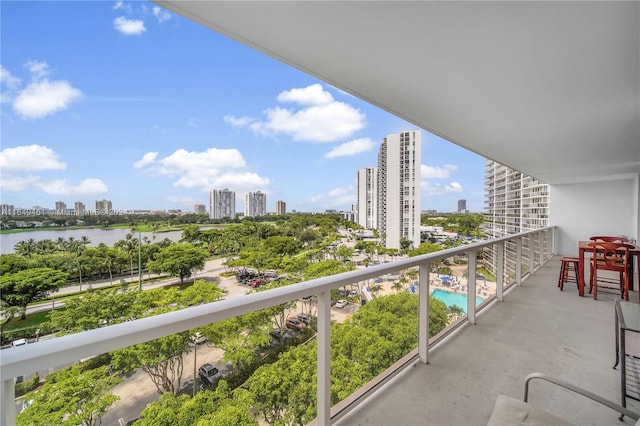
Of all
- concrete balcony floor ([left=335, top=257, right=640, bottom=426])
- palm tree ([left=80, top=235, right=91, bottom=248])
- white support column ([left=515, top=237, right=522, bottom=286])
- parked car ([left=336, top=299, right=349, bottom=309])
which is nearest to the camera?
parked car ([left=336, top=299, right=349, bottom=309])

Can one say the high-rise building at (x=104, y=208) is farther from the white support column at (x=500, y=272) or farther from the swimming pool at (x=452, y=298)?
the white support column at (x=500, y=272)

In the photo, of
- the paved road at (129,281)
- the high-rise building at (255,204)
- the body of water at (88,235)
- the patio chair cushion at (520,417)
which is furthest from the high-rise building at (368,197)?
the patio chair cushion at (520,417)

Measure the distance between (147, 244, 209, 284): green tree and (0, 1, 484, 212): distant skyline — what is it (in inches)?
95.6

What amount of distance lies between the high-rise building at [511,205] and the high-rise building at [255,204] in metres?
14.0

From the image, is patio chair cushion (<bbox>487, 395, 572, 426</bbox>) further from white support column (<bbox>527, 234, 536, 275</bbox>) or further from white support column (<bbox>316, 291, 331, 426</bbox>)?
white support column (<bbox>527, 234, 536, 275</bbox>)

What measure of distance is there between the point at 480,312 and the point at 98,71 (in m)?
23.8

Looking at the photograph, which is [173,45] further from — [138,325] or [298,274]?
[138,325]

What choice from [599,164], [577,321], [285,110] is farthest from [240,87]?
[577,321]

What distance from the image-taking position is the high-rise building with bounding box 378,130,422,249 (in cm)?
3150

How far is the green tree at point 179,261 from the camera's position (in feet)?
42.8

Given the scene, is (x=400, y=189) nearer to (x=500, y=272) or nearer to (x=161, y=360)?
(x=500, y=272)

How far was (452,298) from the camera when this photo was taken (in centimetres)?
333

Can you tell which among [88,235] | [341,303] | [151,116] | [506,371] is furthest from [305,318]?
[151,116]

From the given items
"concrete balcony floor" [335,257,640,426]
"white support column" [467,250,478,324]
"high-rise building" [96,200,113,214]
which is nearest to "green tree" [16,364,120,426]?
"concrete balcony floor" [335,257,640,426]
